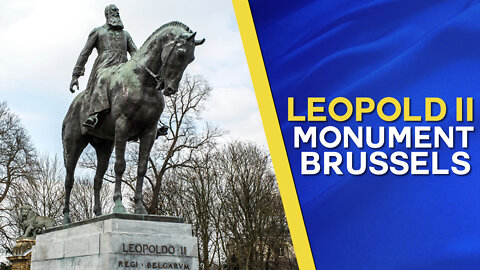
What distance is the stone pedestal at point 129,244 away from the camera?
12.4 m

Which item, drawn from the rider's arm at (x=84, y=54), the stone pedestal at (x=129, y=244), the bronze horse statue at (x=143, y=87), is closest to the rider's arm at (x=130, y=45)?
the rider's arm at (x=84, y=54)

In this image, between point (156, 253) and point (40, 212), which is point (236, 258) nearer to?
point (40, 212)

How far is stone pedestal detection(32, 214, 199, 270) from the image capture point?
12.4 meters

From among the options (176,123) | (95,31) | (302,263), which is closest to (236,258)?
(176,123)

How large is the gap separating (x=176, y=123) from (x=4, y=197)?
10.1 meters

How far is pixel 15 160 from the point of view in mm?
42688

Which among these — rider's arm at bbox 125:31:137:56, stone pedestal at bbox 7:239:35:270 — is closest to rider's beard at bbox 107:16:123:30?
rider's arm at bbox 125:31:137:56

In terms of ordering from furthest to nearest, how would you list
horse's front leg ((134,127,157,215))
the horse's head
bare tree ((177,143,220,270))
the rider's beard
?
1. bare tree ((177,143,220,270))
2. the rider's beard
3. horse's front leg ((134,127,157,215))
4. the horse's head

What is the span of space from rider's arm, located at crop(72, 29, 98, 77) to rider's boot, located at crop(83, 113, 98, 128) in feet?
5.48

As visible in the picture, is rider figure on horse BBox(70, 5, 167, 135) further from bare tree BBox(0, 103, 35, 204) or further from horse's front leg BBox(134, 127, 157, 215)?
bare tree BBox(0, 103, 35, 204)

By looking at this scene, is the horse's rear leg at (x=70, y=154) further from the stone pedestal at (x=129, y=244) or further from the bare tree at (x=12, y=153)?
the bare tree at (x=12, y=153)

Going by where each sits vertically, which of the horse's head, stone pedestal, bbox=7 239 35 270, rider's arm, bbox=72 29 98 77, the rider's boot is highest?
rider's arm, bbox=72 29 98 77

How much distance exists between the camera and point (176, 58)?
42.2 ft

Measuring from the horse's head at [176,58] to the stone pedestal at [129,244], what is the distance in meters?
2.23
